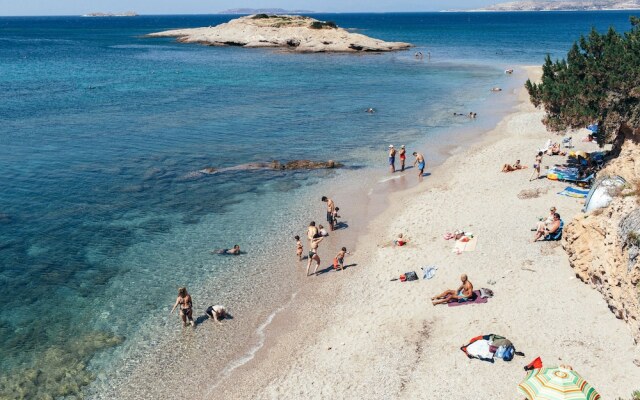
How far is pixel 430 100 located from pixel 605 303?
44.0 meters

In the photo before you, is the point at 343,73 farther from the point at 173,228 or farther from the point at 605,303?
the point at 605,303

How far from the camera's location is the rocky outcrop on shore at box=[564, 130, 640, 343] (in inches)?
567

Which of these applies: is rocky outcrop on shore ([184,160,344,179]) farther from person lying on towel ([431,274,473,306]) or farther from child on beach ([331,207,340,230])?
person lying on towel ([431,274,473,306])

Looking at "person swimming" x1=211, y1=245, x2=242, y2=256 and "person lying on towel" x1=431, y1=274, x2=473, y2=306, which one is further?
"person swimming" x1=211, y1=245, x2=242, y2=256

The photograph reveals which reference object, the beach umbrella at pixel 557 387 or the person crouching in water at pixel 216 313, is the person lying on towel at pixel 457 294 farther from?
the person crouching in water at pixel 216 313

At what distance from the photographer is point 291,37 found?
119188 millimetres

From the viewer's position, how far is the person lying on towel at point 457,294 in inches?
679

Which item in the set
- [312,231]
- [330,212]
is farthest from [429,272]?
[330,212]

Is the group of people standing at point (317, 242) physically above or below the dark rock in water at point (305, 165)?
below

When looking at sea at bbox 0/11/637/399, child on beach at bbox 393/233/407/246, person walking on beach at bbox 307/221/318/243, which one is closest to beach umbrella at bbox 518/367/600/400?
sea at bbox 0/11/637/399

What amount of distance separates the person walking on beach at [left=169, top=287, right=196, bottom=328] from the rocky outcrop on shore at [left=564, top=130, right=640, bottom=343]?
13475 mm

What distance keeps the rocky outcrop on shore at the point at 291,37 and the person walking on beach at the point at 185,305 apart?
101 metres

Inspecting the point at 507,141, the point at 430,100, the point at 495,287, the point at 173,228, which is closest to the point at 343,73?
the point at 430,100

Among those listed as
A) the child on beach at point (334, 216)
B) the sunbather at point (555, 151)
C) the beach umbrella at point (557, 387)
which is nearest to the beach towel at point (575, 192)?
the sunbather at point (555, 151)
